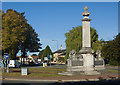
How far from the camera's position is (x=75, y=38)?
200ft

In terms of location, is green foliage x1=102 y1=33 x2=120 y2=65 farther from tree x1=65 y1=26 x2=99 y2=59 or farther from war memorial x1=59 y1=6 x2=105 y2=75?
war memorial x1=59 y1=6 x2=105 y2=75

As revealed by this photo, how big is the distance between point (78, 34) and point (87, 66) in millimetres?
36555

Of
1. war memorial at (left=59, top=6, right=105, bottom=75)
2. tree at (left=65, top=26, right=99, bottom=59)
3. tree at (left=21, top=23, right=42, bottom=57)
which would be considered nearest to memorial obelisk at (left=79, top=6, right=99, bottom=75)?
war memorial at (left=59, top=6, right=105, bottom=75)

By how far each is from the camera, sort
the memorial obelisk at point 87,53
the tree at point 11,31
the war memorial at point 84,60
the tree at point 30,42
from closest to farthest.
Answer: the war memorial at point 84,60 → the memorial obelisk at point 87,53 → the tree at point 11,31 → the tree at point 30,42

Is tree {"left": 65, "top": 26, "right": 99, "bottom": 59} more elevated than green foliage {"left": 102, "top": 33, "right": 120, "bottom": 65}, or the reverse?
tree {"left": 65, "top": 26, "right": 99, "bottom": 59}

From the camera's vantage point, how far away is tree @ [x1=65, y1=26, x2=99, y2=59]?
5912 cm

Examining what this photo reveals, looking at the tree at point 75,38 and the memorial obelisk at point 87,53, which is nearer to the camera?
the memorial obelisk at point 87,53

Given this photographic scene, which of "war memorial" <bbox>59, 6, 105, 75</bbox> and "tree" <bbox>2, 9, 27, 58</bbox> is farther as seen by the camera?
"tree" <bbox>2, 9, 27, 58</bbox>

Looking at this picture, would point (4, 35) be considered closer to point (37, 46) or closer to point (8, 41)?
point (8, 41)

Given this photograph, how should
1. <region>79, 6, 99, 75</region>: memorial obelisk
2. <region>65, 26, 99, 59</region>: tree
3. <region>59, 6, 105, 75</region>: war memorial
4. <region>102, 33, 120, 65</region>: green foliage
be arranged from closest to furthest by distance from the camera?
<region>59, 6, 105, 75</region>: war memorial
<region>79, 6, 99, 75</region>: memorial obelisk
<region>102, 33, 120, 65</region>: green foliage
<region>65, 26, 99, 59</region>: tree

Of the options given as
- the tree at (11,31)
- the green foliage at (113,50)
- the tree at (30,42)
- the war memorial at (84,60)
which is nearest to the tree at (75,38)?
the green foliage at (113,50)

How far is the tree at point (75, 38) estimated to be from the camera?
5912 cm

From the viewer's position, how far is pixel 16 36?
45719mm

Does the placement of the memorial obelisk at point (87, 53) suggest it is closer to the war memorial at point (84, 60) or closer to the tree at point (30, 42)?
the war memorial at point (84, 60)
